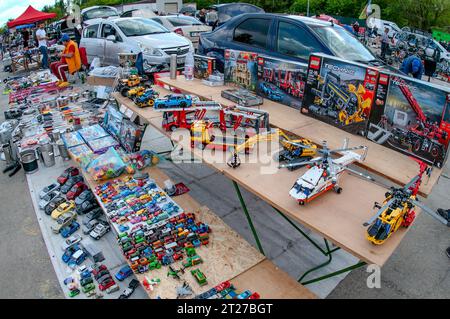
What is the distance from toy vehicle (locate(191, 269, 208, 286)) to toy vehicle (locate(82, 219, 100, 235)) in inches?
71.8

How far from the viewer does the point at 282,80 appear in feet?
14.3

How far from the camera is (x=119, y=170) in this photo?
4371mm

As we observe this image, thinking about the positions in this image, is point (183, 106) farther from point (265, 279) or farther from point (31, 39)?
A: point (31, 39)

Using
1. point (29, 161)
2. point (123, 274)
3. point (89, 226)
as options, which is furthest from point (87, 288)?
point (29, 161)

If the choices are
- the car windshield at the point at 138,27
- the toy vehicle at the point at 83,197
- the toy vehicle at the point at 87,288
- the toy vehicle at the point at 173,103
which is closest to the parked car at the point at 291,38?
the toy vehicle at the point at 173,103

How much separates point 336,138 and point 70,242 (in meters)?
3.24

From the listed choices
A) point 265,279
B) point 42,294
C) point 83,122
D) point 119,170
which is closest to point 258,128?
point 265,279

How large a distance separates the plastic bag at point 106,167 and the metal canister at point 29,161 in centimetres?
167

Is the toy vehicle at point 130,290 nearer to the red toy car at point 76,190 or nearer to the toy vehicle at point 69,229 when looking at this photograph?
the toy vehicle at point 69,229

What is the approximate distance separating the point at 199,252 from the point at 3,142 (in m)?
4.63

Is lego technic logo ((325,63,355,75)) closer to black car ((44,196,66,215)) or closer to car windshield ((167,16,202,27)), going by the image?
black car ((44,196,66,215))

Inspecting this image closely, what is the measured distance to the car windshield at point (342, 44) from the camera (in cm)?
505

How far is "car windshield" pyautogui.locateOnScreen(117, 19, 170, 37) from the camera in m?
9.92

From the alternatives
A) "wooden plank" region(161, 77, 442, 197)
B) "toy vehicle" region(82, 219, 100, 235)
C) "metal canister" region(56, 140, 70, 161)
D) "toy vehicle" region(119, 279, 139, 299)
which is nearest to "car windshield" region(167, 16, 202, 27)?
"metal canister" region(56, 140, 70, 161)
